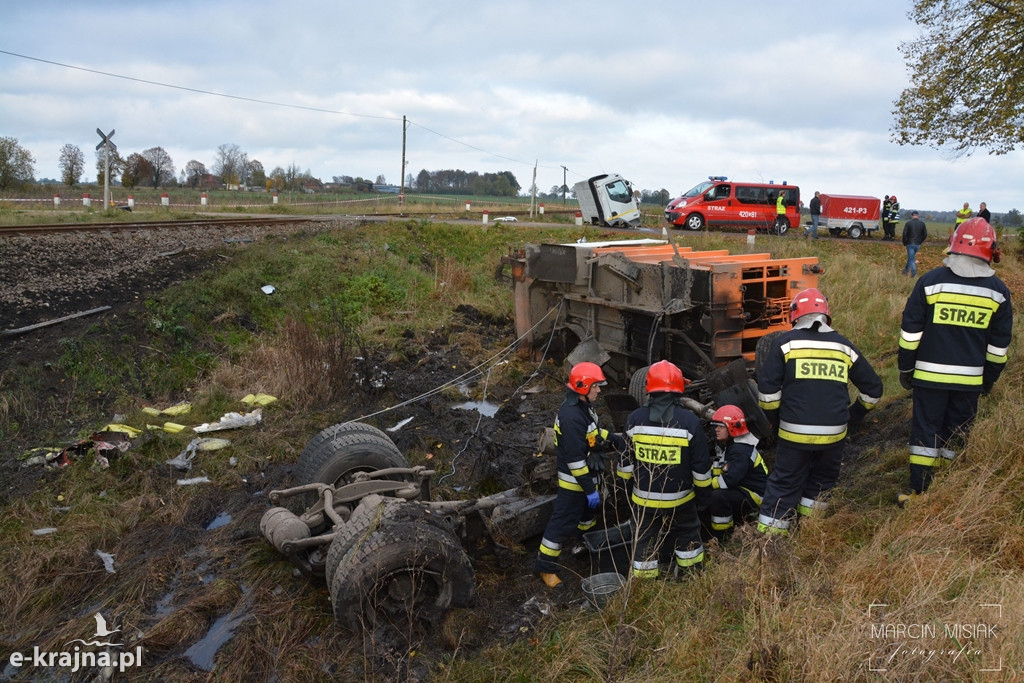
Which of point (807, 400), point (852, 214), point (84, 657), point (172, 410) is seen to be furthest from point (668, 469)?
point (852, 214)

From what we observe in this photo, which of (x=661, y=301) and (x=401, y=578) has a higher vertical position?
(x=661, y=301)

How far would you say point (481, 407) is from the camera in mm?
9117

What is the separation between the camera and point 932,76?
1588 cm

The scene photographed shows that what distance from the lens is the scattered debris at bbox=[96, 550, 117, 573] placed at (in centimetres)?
487

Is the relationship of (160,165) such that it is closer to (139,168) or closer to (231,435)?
(139,168)

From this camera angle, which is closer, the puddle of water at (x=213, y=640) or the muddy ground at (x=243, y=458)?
the puddle of water at (x=213, y=640)

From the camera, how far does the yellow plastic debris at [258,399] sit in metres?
8.34

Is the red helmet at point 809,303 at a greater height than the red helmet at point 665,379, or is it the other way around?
the red helmet at point 809,303

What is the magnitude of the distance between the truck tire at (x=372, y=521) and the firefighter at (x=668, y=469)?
1210 millimetres

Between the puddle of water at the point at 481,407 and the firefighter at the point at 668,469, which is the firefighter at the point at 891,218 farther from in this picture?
the firefighter at the point at 668,469

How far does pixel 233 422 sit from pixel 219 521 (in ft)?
7.23

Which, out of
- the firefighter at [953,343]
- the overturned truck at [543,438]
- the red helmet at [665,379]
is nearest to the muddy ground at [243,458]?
the overturned truck at [543,438]

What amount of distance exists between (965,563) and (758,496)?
135cm

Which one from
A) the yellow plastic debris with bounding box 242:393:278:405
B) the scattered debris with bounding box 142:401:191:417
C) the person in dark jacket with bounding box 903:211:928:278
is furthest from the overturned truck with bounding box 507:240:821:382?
the person in dark jacket with bounding box 903:211:928:278
